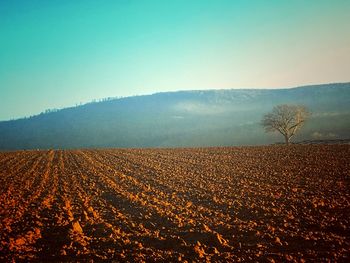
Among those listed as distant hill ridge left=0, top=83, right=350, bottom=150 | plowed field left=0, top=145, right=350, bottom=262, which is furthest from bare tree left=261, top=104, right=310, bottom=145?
plowed field left=0, top=145, right=350, bottom=262

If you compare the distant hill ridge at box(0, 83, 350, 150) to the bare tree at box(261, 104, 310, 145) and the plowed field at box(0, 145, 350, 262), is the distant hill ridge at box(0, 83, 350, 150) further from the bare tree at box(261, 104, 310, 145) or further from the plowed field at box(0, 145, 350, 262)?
the plowed field at box(0, 145, 350, 262)

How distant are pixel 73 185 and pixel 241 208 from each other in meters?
9.31

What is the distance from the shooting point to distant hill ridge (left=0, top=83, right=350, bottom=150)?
216 ft

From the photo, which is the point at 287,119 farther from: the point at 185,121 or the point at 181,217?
the point at 185,121

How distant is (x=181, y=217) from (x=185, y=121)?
86.5m

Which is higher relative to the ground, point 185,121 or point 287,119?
point 185,121

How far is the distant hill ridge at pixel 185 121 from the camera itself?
216 ft

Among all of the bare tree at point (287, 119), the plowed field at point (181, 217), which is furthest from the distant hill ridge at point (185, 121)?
the plowed field at point (181, 217)

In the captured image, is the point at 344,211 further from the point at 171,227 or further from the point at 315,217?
the point at 171,227

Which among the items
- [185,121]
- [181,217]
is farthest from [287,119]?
[185,121]

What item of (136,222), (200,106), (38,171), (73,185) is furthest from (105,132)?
(136,222)

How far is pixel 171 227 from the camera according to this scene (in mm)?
8680

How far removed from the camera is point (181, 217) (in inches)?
376

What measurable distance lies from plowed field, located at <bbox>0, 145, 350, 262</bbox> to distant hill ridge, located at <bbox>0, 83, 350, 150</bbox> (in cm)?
4199
